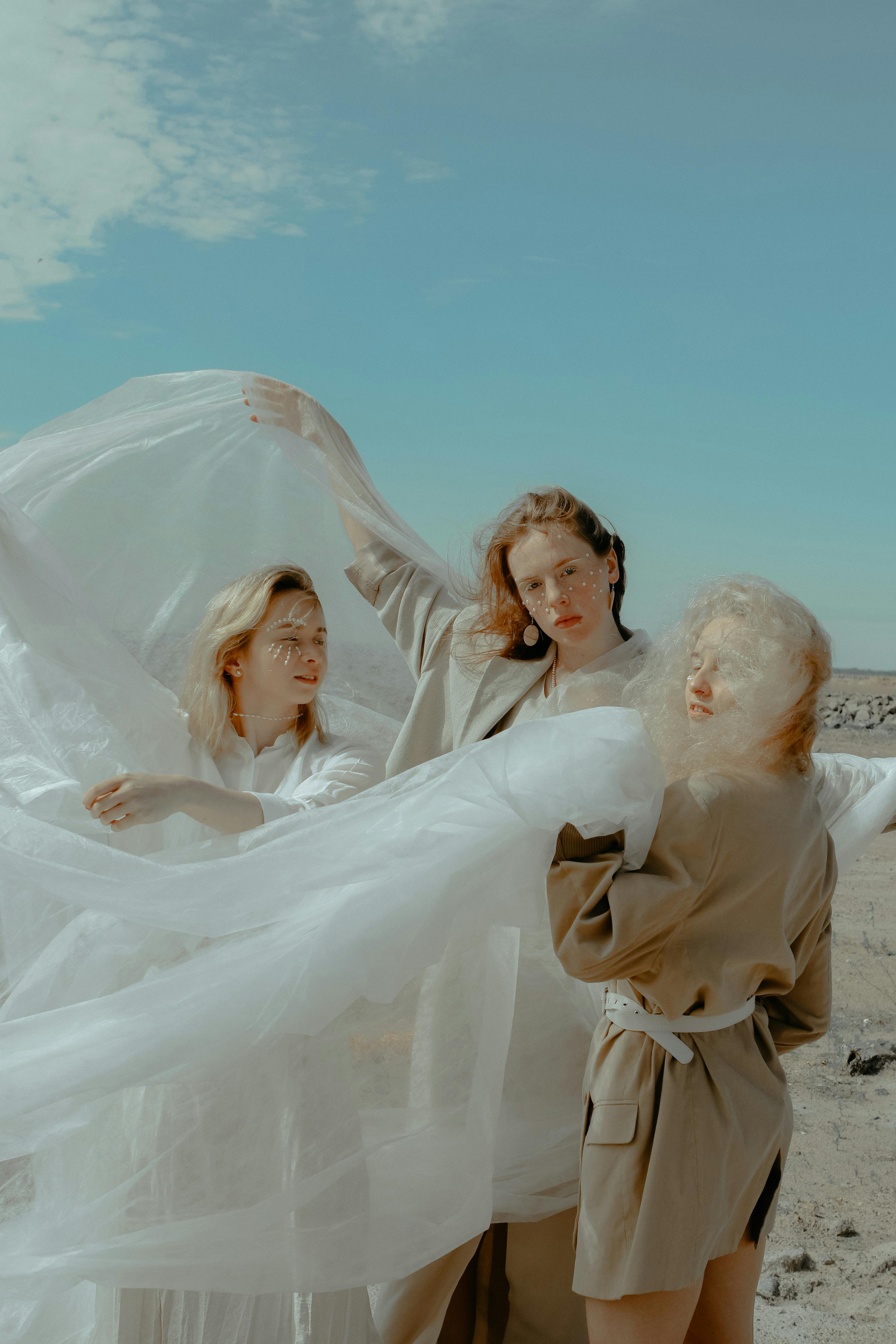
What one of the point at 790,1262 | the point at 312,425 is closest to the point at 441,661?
the point at 312,425

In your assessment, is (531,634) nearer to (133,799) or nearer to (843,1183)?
(133,799)

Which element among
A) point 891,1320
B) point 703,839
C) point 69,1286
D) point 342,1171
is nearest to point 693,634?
point 703,839

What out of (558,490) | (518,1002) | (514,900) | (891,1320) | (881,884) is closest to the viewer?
(514,900)

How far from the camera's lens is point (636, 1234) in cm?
160

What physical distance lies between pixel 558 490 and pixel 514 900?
1.03 metres

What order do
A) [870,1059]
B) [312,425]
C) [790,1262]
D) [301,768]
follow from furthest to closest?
[870,1059] → [790,1262] → [312,425] → [301,768]

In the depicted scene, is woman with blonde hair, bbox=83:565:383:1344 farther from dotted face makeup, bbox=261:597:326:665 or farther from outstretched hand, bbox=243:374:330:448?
outstretched hand, bbox=243:374:330:448

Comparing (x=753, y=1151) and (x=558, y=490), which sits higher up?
(x=558, y=490)

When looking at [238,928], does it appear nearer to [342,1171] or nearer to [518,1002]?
[342,1171]

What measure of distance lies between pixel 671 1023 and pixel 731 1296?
528 mm

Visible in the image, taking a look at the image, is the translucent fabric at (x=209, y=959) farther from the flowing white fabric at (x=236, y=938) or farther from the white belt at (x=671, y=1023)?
the white belt at (x=671, y=1023)

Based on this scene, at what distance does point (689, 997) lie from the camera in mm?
1609

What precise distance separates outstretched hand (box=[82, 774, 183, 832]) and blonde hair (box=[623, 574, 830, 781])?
2.69ft

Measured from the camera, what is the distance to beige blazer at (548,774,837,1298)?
154 centimetres
